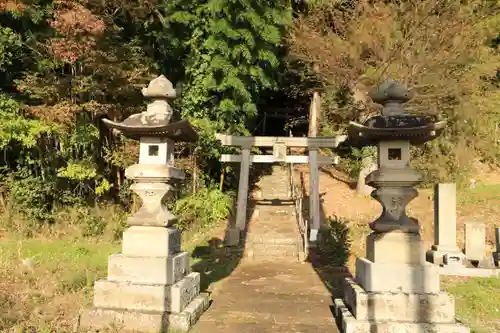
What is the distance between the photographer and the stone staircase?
12.1m

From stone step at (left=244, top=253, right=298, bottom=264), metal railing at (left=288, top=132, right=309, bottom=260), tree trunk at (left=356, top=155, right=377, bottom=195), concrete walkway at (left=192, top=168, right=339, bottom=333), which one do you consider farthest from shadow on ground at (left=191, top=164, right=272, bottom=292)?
tree trunk at (left=356, top=155, right=377, bottom=195)

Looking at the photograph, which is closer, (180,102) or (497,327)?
(497,327)

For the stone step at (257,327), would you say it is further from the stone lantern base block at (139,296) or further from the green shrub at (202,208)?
the green shrub at (202,208)

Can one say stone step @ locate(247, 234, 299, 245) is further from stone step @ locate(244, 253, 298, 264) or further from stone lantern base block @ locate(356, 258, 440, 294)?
stone lantern base block @ locate(356, 258, 440, 294)

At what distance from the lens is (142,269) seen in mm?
6004

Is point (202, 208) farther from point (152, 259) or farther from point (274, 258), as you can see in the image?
point (152, 259)

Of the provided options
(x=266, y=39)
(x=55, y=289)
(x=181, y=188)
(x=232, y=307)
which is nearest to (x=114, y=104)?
(x=181, y=188)

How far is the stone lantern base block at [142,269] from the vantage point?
5969mm

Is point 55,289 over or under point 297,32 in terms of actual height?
under

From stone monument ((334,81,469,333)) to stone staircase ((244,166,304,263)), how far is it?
5.91 m

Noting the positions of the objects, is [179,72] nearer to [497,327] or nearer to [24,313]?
[24,313]

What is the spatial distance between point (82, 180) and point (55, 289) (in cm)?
727

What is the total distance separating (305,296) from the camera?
782cm

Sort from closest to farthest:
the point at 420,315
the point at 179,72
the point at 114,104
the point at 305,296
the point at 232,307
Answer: the point at 420,315 < the point at 232,307 < the point at 305,296 < the point at 114,104 < the point at 179,72
